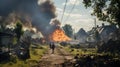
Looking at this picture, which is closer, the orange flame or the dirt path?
the dirt path

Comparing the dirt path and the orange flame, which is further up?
the orange flame

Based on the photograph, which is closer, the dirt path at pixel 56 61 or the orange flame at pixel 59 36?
the dirt path at pixel 56 61

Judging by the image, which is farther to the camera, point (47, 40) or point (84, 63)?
point (47, 40)

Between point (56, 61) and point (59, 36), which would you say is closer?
point (56, 61)

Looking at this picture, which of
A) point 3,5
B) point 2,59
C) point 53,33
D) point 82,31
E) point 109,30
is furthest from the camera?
point 82,31

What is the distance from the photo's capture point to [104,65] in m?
24.3

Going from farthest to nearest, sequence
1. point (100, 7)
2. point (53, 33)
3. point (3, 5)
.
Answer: point (53, 33) → point (3, 5) → point (100, 7)

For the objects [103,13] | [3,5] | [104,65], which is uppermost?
[3,5]

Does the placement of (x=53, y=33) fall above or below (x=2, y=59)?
above

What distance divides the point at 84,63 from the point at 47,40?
76.8 metres

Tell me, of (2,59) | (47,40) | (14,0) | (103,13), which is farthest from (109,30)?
(2,59)

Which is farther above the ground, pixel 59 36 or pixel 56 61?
pixel 59 36

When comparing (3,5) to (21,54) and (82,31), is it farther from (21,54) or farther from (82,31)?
(82,31)

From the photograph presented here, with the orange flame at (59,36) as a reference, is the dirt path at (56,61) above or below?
below
